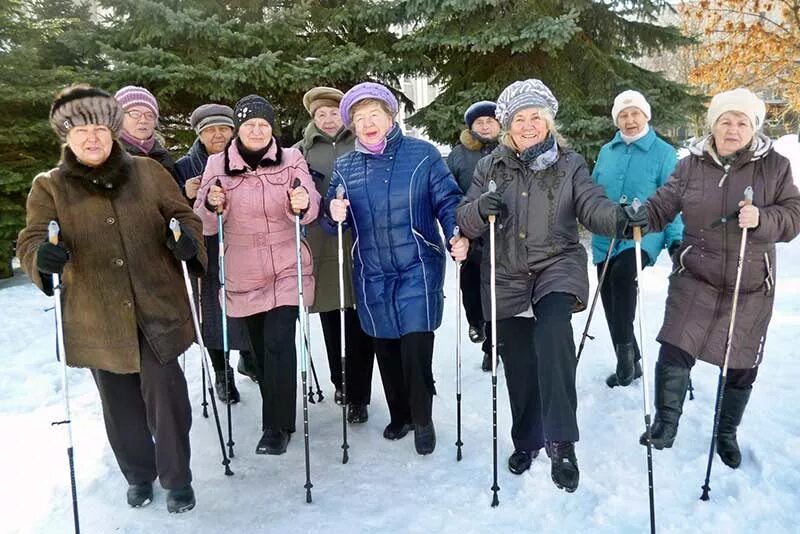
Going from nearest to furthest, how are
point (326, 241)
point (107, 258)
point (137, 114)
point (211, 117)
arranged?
point (107, 258)
point (137, 114)
point (326, 241)
point (211, 117)

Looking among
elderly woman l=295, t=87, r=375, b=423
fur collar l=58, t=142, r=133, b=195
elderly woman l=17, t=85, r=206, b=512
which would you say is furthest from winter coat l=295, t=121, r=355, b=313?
fur collar l=58, t=142, r=133, b=195

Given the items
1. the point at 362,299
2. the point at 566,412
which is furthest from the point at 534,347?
the point at 362,299

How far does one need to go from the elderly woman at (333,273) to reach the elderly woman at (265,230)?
0.43m

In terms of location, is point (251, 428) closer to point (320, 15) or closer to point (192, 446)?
point (192, 446)

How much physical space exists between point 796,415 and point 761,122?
6.40ft

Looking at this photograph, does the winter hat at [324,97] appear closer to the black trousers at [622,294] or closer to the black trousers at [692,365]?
the black trousers at [622,294]

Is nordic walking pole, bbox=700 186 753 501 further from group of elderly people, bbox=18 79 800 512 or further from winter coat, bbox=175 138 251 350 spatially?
winter coat, bbox=175 138 251 350

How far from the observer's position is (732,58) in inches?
446

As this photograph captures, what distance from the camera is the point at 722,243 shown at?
3145mm

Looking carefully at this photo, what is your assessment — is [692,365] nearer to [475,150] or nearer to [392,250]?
[392,250]

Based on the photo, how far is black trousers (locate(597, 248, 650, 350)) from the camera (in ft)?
14.0

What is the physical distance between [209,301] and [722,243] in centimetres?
335

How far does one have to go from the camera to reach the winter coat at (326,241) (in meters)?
4.22

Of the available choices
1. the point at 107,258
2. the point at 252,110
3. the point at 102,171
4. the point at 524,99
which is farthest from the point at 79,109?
the point at 524,99
